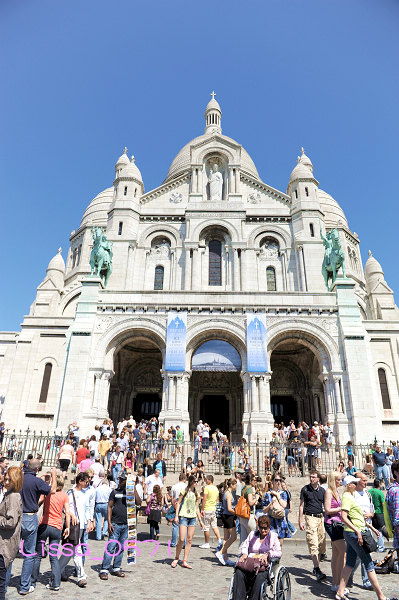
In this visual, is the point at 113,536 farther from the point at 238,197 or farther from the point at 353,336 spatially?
the point at 238,197

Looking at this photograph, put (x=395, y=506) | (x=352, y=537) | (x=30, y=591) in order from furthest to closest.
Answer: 1. (x=395, y=506)
2. (x=352, y=537)
3. (x=30, y=591)

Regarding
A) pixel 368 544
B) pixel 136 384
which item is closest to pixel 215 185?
pixel 136 384

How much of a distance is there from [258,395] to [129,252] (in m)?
14.3

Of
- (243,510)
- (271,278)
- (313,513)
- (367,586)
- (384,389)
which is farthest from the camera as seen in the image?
(271,278)

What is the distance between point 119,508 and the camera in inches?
280

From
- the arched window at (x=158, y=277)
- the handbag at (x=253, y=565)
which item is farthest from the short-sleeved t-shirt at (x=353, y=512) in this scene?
the arched window at (x=158, y=277)

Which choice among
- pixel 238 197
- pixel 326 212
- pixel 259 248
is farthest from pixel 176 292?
pixel 326 212

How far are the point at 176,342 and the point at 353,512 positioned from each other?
52.6ft

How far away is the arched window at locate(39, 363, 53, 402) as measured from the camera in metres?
25.9

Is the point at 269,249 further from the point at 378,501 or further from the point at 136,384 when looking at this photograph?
the point at 378,501

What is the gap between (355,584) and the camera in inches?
275

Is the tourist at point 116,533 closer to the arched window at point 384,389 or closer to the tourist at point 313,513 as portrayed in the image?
the tourist at point 313,513

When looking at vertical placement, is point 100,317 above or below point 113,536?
above

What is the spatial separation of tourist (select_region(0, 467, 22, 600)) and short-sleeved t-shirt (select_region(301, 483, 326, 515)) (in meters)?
4.89
